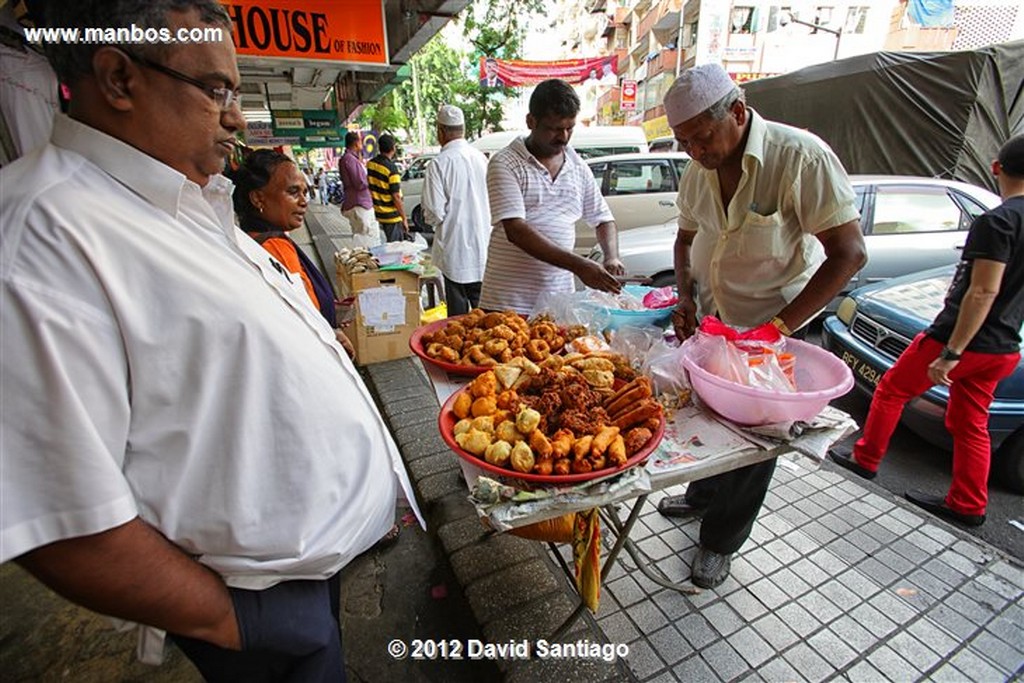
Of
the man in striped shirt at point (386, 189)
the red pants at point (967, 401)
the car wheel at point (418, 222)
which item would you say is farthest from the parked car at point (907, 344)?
the car wheel at point (418, 222)

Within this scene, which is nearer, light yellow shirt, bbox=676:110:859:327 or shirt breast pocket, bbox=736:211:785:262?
light yellow shirt, bbox=676:110:859:327

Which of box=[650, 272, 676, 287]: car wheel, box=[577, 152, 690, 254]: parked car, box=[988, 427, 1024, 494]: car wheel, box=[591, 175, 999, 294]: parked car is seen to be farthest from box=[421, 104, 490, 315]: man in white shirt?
box=[988, 427, 1024, 494]: car wheel

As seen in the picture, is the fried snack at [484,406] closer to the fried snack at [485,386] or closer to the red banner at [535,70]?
the fried snack at [485,386]

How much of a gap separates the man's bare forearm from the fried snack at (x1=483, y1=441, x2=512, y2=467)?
653 millimetres

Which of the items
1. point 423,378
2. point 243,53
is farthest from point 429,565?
point 243,53

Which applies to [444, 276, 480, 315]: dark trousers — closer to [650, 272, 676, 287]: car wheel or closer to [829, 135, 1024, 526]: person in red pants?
[650, 272, 676, 287]: car wheel

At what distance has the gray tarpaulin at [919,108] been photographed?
711cm

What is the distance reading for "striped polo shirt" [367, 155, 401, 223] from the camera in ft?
25.0

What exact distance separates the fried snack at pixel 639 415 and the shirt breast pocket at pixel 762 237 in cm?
99

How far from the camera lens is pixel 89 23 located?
2.62 ft

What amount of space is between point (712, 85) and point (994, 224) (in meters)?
1.75

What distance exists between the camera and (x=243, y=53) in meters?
3.96

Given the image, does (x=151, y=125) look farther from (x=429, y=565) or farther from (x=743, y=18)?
(x=743, y=18)

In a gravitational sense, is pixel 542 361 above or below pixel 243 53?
below
